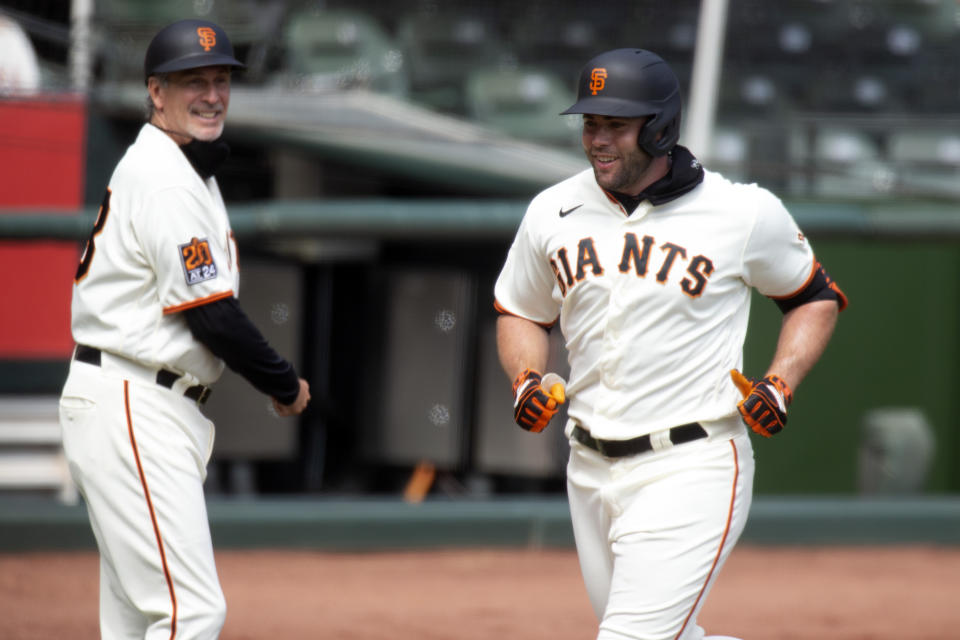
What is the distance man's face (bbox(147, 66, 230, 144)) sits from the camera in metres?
3.04

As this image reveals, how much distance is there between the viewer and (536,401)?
2896 millimetres

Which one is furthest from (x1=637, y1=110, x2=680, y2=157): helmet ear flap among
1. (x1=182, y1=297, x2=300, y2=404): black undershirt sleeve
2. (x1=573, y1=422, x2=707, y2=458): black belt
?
(x1=182, y1=297, x2=300, y2=404): black undershirt sleeve

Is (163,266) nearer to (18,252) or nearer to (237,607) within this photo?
(237,607)

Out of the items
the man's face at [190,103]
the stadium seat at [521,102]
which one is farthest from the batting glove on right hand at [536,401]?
the stadium seat at [521,102]

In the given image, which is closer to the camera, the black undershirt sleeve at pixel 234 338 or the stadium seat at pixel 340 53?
the black undershirt sleeve at pixel 234 338

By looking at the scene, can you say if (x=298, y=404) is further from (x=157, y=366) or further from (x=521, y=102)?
(x=521, y=102)

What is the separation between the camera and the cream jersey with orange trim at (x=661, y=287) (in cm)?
288

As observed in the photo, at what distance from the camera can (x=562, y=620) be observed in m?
5.21

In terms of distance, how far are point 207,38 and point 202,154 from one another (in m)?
0.27

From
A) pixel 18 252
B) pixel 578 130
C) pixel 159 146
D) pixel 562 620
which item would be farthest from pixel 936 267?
pixel 159 146

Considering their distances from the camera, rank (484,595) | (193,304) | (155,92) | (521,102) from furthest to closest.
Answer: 1. (521,102)
2. (484,595)
3. (155,92)
4. (193,304)

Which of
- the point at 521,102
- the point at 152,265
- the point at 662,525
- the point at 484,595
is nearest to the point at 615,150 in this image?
the point at 662,525

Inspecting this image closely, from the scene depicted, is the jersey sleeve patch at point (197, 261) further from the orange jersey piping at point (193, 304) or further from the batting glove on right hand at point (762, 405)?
the batting glove on right hand at point (762, 405)

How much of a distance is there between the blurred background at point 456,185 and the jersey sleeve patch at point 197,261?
3.88 m
